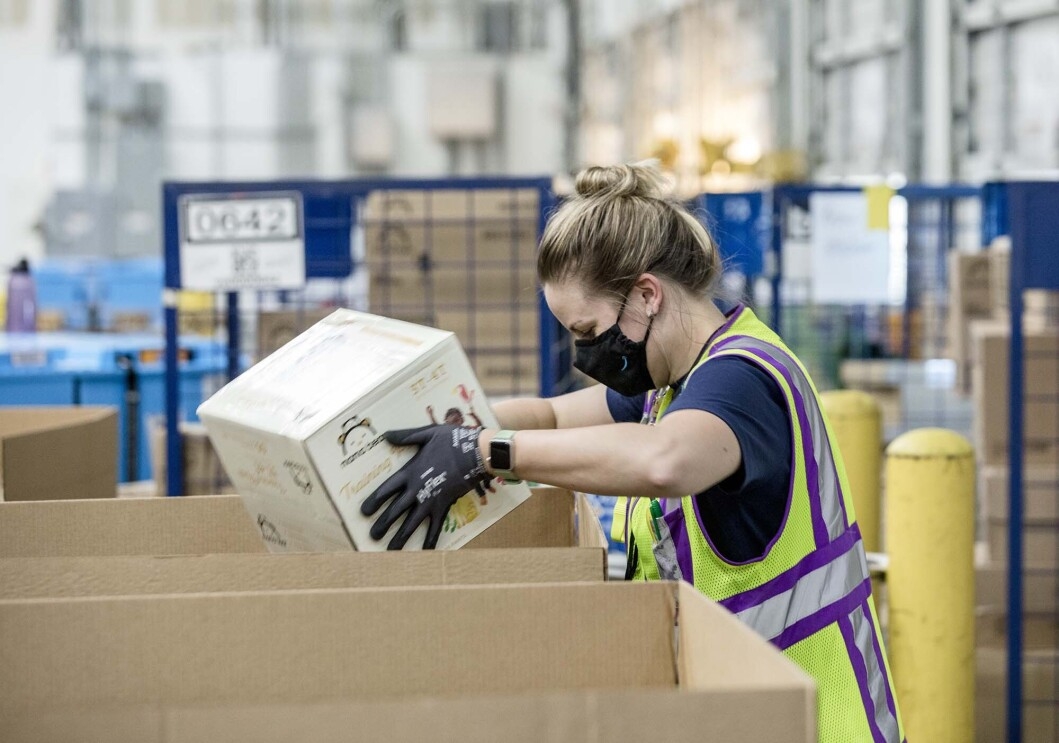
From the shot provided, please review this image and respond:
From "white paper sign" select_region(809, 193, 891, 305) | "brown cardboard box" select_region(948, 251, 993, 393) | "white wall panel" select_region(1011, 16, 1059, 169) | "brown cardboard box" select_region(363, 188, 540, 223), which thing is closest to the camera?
"brown cardboard box" select_region(363, 188, 540, 223)

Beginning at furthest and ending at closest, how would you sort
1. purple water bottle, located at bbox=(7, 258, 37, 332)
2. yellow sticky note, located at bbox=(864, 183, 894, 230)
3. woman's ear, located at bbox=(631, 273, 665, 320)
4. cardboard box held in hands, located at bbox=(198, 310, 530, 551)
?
purple water bottle, located at bbox=(7, 258, 37, 332)
yellow sticky note, located at bbox=(864, 183, 894, 230)
woman's ear, located at bbox=(631, 273, 665, 320)
cardboard box held in hands, located at bbox=(198, 310, 530, 551)

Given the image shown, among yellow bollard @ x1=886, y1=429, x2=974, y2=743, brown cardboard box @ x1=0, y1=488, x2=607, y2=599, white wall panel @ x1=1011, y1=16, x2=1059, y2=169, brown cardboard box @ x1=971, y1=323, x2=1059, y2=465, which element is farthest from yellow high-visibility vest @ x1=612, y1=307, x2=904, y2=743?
white wall panel @ x1=1011, y1=16, x2=1059, y2=169

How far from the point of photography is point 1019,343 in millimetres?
3389

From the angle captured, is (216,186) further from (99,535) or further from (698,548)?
(698,548)

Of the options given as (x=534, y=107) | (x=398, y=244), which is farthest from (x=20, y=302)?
(x=534, y=107)

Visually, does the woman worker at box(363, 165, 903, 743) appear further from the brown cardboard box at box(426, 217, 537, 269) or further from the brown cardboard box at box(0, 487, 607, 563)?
the brown cardboard box at box(426, 217, 537, 269)

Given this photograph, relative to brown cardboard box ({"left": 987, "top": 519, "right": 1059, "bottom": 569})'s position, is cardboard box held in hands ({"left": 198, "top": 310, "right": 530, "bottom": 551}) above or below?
above

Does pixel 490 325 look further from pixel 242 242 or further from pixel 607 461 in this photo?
pixel 607 461

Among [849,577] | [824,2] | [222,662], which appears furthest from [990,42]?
[222,662]

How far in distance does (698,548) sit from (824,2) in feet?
41.6

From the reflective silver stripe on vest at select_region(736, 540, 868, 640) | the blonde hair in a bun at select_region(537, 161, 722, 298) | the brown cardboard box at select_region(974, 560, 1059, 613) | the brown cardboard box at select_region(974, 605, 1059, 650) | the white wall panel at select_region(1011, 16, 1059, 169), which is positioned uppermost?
the white wall panel at select_region(1011, 16, 1059, 169)

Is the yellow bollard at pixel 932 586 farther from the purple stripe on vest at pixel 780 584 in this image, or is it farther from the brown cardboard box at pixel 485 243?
the purple stripe on vest at pixel 780 584

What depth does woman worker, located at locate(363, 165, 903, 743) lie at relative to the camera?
5.11 ft

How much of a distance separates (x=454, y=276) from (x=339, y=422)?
241 cm
